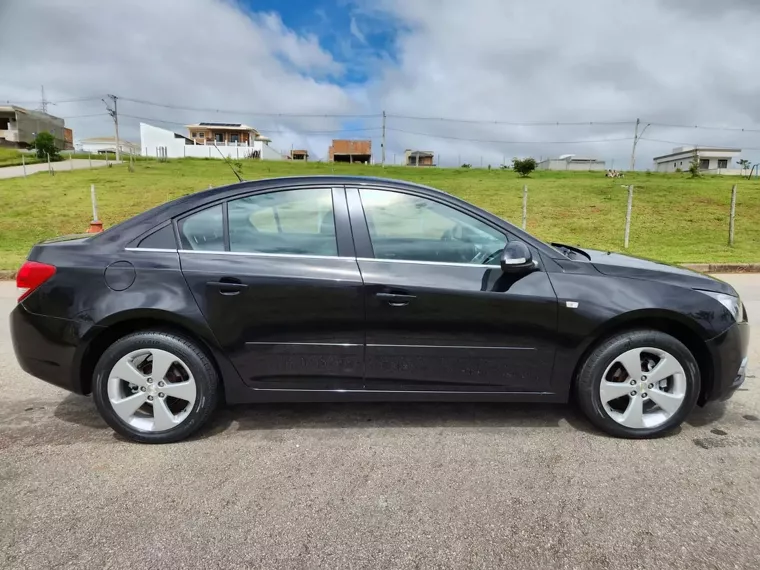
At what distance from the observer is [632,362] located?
119 inches

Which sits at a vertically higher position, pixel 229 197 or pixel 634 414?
pixel 229 197

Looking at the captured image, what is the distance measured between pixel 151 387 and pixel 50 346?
65cm

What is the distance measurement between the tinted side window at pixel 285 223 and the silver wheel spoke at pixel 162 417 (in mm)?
1003

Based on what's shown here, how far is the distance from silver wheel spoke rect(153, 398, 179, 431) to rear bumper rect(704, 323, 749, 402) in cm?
322

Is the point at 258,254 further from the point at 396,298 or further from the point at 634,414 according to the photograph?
the point at 634,414

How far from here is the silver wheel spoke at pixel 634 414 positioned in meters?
3.04

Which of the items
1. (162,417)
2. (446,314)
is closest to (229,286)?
(162,417)

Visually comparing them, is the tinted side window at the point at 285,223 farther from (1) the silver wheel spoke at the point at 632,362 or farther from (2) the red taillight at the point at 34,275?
(1) the silver wheel spoke at the point at 632,362

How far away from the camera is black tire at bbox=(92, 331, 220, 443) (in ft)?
9.66

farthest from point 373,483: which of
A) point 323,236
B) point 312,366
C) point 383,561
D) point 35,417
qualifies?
point 35,417

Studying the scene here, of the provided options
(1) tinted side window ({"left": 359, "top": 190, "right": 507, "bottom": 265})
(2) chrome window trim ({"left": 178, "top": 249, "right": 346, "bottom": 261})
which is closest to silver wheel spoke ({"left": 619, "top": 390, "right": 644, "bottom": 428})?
(1) tinted side window ({"left": 359, "top": 190, "right": 507, "bottom": 265})

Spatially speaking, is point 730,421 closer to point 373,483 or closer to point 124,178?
point 373,483

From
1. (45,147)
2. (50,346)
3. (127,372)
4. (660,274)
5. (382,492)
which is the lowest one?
(382,492)

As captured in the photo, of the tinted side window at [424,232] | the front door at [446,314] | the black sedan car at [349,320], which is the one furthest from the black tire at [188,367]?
the tinted side window at [424,232]
